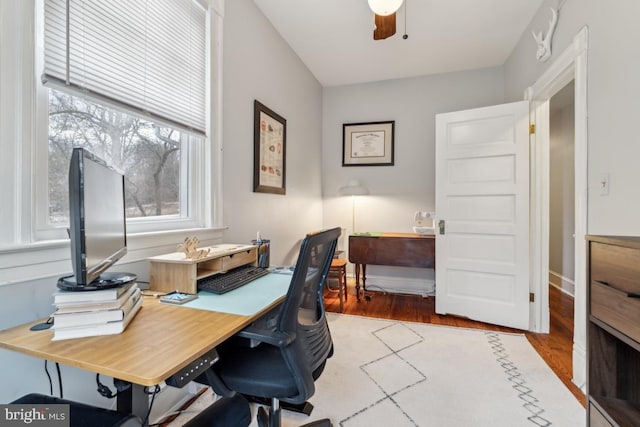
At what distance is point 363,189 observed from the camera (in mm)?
3748

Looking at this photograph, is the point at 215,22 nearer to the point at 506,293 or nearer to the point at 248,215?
the point at 248,215

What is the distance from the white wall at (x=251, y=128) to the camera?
7.09ft

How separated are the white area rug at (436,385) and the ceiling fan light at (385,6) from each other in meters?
2.26

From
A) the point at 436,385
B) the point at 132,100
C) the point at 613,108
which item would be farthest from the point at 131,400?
the point at 613,108

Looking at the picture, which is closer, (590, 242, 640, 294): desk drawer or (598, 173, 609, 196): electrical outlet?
(590, 242, 640, 294): desk drawer

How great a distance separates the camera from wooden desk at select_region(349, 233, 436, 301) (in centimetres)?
312

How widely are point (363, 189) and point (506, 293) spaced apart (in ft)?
6.17

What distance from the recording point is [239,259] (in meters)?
1.70

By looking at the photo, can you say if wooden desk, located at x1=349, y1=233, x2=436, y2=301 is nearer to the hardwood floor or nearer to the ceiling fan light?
the hardwood floor

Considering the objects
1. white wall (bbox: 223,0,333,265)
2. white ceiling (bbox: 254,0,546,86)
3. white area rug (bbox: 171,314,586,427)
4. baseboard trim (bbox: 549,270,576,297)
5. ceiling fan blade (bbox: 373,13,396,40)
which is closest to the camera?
white area rug (bbox: 171,314,586,427)

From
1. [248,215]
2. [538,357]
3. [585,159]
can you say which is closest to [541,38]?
[585,159]

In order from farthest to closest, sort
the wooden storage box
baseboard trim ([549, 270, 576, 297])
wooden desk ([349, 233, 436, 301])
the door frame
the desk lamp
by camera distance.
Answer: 1. the desk lamp
2. baseboard trim ([549, 270, 576, 297])
3. wooden desk ([349, 233, 436, 301])
4. the door frame
5. the wooden storage box

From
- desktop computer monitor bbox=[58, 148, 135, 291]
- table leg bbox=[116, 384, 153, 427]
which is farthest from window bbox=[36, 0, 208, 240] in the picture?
table leg bbox=[116, 384, 153, 427]

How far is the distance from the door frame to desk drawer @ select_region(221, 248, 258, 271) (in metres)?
1.90
